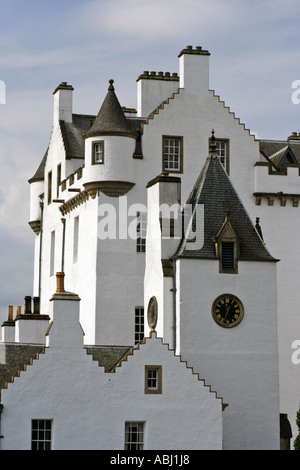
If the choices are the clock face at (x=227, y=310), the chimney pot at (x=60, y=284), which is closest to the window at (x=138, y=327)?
the clock face at (x=227, y=310)

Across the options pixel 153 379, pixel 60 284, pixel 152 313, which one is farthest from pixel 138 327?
pixel 153 379

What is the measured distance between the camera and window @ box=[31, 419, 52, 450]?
44.5 m

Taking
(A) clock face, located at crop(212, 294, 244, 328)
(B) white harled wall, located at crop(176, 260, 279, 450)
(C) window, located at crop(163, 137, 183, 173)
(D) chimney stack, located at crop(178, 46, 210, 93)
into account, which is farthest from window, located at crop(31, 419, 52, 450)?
(D) chimney stack, located at crop(178, 46, 210, 93)

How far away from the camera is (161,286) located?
168 feet

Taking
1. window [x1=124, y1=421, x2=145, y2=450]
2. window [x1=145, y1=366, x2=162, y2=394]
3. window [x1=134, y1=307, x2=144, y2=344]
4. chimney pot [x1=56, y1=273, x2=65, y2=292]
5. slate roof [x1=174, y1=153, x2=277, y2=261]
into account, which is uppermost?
slate roof [x1=174, y1=153, x2=277, y2=261]

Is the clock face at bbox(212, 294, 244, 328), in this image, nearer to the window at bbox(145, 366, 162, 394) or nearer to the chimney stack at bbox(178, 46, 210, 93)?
the window at bbox(145, 366, 162, 394)

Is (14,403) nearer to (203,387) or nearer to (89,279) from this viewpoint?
(203,387)

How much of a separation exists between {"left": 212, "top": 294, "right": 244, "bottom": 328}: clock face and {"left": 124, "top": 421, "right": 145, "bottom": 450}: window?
6.16 metres

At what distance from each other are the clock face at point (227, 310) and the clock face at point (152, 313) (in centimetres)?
315

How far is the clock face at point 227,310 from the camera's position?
49906 millimetres

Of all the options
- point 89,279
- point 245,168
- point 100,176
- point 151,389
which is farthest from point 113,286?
point 151,389

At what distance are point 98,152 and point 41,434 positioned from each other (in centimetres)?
1861

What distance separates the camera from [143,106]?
2608 inches

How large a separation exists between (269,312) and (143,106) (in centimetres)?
1928
